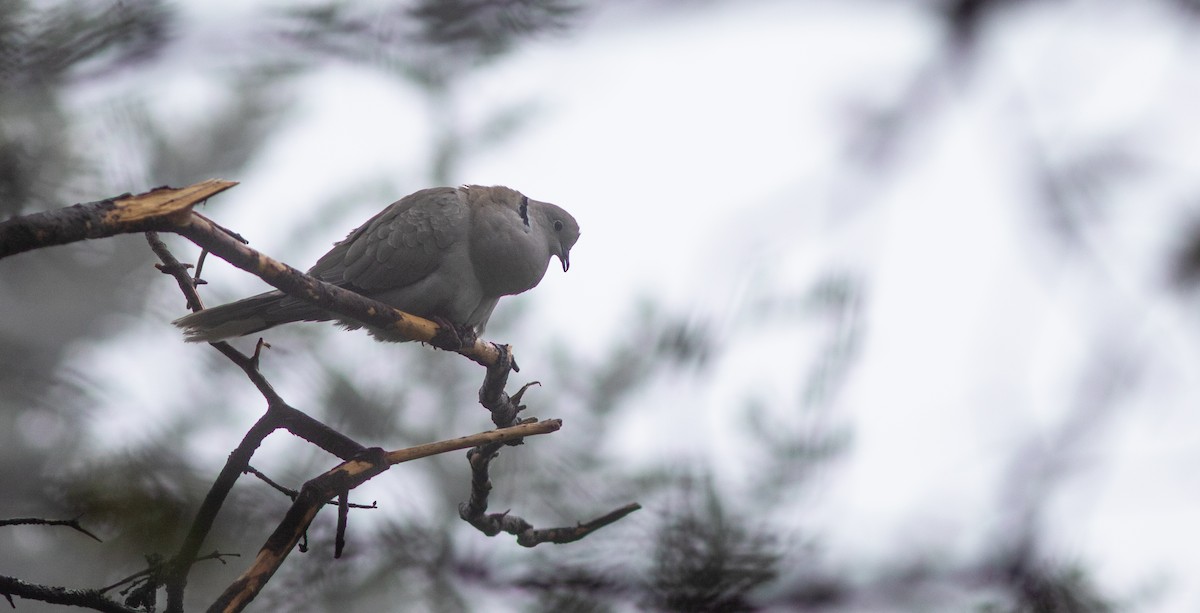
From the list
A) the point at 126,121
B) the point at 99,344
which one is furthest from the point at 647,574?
the point at 99,344

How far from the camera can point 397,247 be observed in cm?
340

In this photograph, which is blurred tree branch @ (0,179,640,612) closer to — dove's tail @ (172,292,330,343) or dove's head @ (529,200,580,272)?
dove's tail @ (172,292,330,343)

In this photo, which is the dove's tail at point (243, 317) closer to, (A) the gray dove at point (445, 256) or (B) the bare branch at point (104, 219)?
(A) the gray dove at point (445, 256)

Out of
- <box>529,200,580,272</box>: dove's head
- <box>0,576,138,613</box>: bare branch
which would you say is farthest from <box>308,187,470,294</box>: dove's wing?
<box>0,576,138,613</box>: bare branch

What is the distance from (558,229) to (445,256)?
0.60m

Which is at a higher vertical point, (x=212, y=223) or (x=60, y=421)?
(x=60, y=421)

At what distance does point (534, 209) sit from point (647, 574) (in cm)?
199

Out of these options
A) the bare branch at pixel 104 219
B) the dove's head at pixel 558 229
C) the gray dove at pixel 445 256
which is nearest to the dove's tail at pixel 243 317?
the gray dove at pixel 445 256

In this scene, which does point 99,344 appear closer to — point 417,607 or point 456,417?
point 417,607

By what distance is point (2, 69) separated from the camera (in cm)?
171

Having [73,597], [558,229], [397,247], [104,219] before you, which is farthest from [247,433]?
[558,229]

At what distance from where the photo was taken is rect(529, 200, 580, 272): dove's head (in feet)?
12.7

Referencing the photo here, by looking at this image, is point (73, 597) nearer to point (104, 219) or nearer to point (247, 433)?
point (247, 433)

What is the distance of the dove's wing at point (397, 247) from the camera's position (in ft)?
11.1
